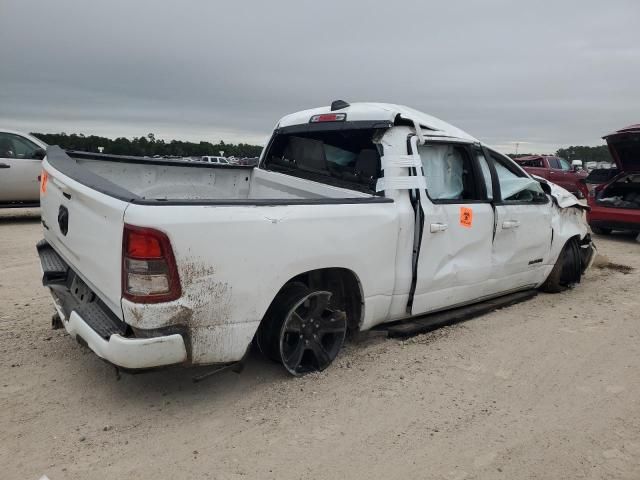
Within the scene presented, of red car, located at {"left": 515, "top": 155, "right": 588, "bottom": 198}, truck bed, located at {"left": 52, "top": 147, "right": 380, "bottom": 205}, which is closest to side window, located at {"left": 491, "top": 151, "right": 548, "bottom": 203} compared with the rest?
truck bed, located at {"left": 52, "top": 147, "right": 380, "bottom": 205}

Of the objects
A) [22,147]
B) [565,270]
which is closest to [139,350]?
[565,270]

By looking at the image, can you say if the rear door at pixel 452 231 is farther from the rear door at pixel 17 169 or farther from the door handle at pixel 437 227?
the rear door at pixel 17 169

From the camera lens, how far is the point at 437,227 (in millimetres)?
3832

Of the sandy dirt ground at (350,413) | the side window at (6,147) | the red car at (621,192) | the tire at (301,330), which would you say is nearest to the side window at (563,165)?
the red car at (621,192)

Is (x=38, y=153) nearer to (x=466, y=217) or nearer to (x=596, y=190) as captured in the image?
(x=466, y=217)

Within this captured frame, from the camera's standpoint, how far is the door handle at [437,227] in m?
3.80

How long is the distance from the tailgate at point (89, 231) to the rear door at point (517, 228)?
121 inches

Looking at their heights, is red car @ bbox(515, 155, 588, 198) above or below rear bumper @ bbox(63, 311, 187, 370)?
above

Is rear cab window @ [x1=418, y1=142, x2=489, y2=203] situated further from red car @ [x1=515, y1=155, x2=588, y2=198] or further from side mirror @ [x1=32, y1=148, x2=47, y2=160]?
red car @ [x1=515, y1=155, x2=588, y2=198]

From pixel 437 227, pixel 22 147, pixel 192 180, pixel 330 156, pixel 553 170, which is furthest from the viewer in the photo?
pixel 553 170

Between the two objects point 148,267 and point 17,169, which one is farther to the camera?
point 17,169

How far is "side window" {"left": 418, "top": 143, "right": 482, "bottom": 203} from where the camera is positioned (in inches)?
161

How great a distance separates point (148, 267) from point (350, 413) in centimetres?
142

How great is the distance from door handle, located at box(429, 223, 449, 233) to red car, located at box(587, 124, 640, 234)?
22.5 ft
